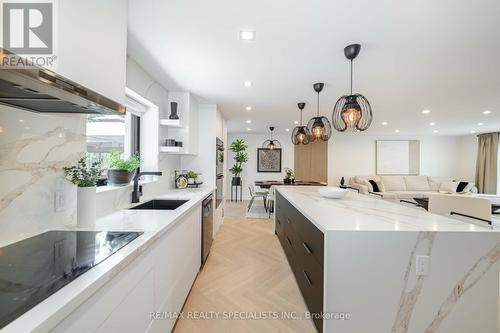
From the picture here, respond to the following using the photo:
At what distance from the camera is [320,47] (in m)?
2.08

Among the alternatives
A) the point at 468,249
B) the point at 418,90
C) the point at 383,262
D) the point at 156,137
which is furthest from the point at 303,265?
the point at 418,90

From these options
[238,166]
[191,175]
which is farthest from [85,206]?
[238,166]

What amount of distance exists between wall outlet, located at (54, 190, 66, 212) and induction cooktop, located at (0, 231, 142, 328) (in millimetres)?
154

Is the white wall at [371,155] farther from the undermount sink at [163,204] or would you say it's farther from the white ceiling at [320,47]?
the undermount sink at [163,204]

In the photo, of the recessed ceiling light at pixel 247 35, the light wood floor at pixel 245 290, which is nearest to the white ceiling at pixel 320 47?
the recessed ceiling light at pixel 247 35

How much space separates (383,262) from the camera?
1.39 meters

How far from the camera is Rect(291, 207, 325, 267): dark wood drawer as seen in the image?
1.51 m

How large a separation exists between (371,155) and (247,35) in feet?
25.5

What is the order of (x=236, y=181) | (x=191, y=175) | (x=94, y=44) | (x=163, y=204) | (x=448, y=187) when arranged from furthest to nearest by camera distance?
(x=236, y=181) < (x=448, y=187) < (x=191, y=175) < (x=163, y=204) < (x=94, y=44)

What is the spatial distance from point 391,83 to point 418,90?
0.64m

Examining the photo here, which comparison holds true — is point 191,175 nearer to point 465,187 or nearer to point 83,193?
point 83,193

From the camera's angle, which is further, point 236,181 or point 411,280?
point 236,181

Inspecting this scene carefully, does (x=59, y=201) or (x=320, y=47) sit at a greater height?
(x=320, y=47)

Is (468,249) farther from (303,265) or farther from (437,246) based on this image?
(303,265)
